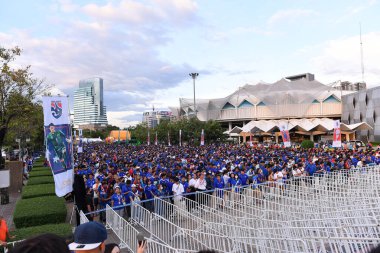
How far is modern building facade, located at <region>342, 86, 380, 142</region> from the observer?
54.5 m

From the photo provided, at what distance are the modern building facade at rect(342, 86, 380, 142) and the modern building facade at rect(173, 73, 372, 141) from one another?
516 centimetres

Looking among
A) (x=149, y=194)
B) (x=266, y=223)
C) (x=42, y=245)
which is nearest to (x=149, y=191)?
(x=149, y=194)

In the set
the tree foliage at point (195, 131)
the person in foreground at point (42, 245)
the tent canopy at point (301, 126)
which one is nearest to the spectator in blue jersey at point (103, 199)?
the person in foreground at point (42, 245)

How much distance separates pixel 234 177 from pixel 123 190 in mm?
4789

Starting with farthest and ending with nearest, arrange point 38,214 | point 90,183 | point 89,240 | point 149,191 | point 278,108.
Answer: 1. point 278,108
2. point 90,183
3. point 149,191
4. point 38,214
5. point 89,240

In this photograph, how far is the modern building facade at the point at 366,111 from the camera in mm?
54500

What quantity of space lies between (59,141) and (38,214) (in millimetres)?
3249

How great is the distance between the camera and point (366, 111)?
58219mm

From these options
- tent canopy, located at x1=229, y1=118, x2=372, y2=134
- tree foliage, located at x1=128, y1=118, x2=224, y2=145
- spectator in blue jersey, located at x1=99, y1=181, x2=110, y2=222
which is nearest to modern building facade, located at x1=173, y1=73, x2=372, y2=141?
tent canopy, located at x1=229, y1=118, x2=372, y2=134

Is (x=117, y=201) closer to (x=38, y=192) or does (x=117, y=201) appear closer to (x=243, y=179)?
(x=243, y=179)

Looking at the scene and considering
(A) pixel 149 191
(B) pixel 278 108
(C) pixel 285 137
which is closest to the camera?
(A) pixel 149 191

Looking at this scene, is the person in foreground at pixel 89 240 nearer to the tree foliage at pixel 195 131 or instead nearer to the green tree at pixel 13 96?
the green tree at pixel 13 96

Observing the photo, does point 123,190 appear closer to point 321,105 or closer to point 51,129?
point 51,129

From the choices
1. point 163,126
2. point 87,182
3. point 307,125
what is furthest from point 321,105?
point 87,182
